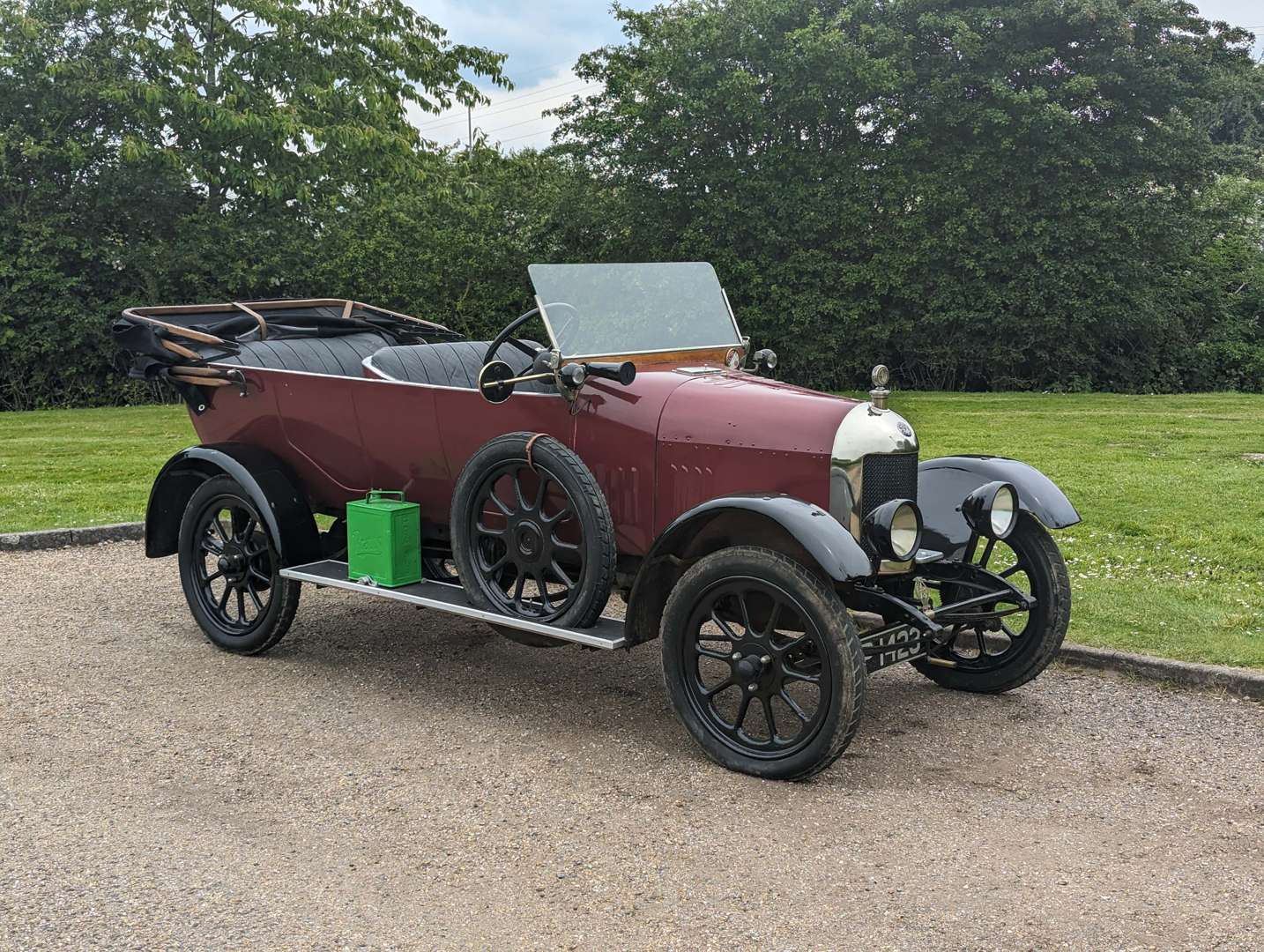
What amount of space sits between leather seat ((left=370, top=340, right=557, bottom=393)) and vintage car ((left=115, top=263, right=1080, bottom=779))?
0.01 metres

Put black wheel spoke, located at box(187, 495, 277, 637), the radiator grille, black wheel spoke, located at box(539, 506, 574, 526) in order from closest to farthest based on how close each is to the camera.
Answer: the radiator grille → black wheel spoke, located at box(539, 506, 574, 526) → black wheel spoke, located at box(187, 495, 277, 637)

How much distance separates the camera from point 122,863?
12.0ft

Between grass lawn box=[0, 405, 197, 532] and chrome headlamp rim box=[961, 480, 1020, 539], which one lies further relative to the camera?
grass lawn box=[0, 405, 197, 532]

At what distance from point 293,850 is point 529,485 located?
194 cm

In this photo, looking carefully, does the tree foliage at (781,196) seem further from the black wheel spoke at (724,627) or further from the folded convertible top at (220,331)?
the black wheel spoke at (724,627)

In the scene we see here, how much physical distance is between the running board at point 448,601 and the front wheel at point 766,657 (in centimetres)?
31

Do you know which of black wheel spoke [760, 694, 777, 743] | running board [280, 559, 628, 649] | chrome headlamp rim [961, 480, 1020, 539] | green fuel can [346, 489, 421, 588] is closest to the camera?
black wheel spoke [760, 694, 777, 743]

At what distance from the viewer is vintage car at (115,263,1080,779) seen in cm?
441

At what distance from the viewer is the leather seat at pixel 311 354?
6457 mm

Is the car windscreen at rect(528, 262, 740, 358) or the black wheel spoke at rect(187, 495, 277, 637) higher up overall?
the car windscreen at rect(528, 262, 740, 358)

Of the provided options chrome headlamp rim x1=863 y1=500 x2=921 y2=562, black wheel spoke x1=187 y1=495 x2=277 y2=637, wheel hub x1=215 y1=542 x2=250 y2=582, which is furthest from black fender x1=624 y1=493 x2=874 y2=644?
wheel hub x1=215 y1=542 x2=250 y2=582

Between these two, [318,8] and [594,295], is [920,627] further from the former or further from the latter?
[318,8]

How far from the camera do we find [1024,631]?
17.0 feet

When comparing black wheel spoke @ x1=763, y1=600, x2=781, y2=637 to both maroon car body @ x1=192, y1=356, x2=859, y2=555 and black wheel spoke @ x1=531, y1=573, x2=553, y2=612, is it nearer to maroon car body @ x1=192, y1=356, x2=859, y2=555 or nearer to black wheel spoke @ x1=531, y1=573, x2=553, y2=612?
maroon car body @ x1=192, y1=356, x2=859, y2=555
